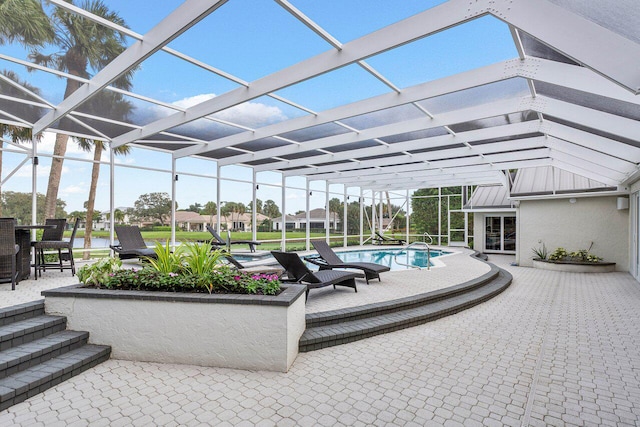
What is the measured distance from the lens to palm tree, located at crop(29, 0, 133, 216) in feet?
15.8

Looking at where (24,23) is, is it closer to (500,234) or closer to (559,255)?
(559,255)

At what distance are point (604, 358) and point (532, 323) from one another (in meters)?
1.32

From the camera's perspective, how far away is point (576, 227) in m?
11.8

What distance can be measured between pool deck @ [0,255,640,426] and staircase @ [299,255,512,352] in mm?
148

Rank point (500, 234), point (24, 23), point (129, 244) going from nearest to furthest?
point (24, 23)
point (129, 244)
point (500, 234)

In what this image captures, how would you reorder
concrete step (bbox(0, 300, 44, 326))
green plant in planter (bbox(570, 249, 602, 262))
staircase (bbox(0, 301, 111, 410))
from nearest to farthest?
1. staircase (bbox(0, 301, 111, 410))
2. concrete step (bbox(0, 300, 44, 326))
3. green plant in planter (bbox(570, 249, 602, 262))

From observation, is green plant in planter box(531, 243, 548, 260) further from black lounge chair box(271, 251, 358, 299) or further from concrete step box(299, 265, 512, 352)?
black lounge chair box(271, 251, 358, 299)

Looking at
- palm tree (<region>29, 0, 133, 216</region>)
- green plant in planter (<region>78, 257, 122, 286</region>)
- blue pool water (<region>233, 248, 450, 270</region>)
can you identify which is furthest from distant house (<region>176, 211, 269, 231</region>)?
green plant in planter (<region>78, 257, 122, 286</region>)

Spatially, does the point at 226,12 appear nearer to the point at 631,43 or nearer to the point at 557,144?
the point at 631,43

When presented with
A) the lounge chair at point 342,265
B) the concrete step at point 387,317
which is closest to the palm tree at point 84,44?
the concrete step at point 387,317

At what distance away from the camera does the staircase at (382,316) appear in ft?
14.0

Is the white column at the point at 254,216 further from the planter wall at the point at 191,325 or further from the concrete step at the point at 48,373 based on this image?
the concrete step at the point at 48,373

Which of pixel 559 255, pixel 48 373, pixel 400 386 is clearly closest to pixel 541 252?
pixel 559 255

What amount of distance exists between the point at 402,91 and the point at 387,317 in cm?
417
